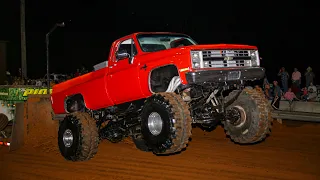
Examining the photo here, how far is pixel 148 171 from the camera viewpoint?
8.02 meters

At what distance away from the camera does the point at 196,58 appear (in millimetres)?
7172

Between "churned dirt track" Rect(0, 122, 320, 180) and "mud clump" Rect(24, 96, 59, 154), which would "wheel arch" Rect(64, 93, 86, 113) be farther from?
"mud clump" Rect(24, 96, 59, 154)

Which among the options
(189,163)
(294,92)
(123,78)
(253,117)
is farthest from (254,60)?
(294,92)

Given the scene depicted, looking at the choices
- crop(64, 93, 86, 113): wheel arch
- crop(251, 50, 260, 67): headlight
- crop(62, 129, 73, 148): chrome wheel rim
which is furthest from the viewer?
crop(64, 93, 86, 113): wheel arch

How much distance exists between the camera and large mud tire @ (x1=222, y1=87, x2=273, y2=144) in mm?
8070

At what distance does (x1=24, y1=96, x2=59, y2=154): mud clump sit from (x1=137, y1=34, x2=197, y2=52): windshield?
4212 millimetres

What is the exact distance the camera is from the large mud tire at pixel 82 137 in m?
8.80

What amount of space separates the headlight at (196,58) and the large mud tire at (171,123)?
2.12 feet

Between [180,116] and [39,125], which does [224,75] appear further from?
[39,125]

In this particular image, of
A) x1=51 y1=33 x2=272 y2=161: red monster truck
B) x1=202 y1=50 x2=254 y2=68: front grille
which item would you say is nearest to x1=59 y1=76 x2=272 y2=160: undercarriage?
x1=51 y1=33 x2=272 y2=161: red monster truck

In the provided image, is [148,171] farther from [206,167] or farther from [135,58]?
[135,58]

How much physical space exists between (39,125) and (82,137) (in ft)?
10.6

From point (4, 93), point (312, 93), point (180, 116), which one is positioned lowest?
point (180, 116)

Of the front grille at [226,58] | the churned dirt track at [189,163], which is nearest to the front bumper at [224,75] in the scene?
the front grille at [226,58]
